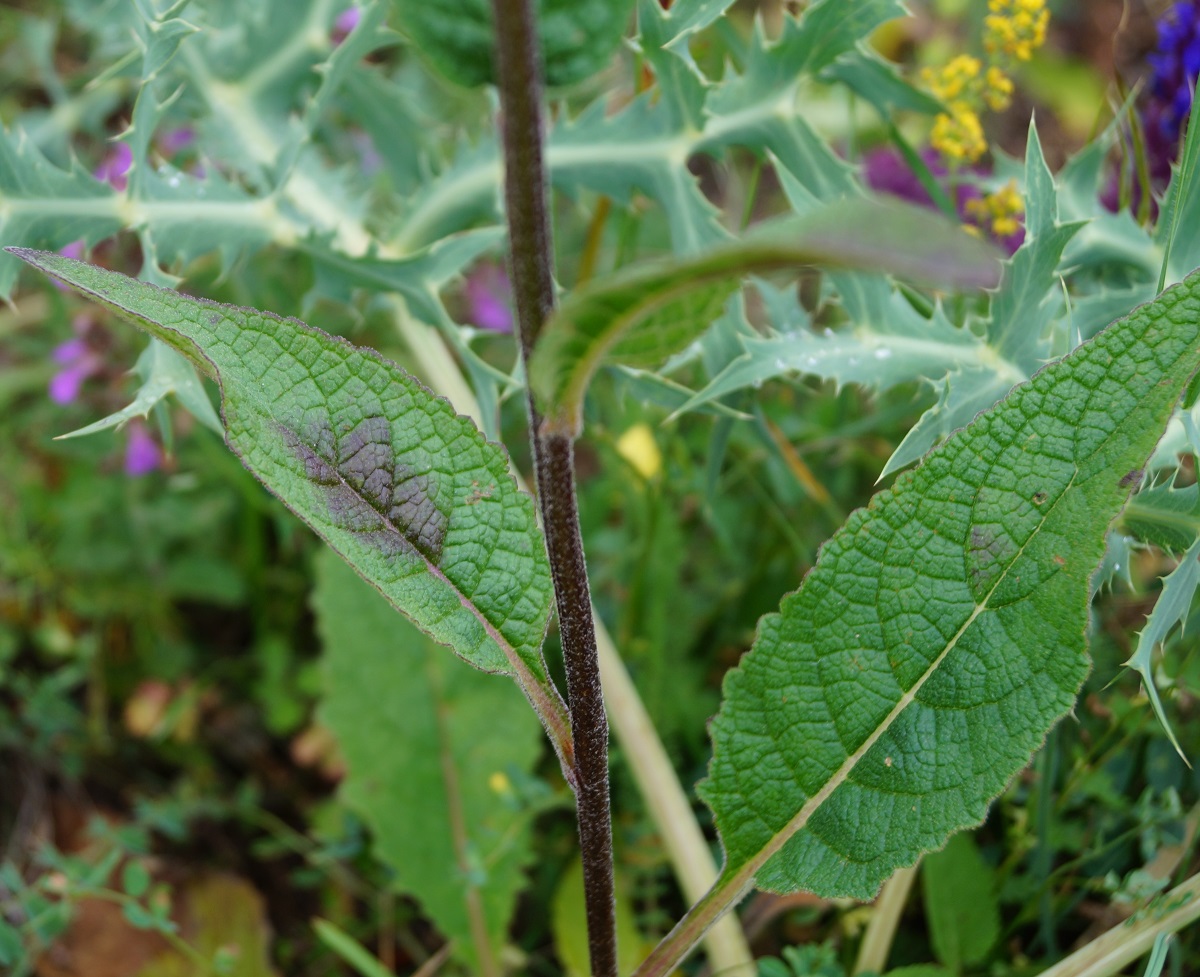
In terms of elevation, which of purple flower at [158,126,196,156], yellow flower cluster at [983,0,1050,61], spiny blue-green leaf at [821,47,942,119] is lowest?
spiny blue-green leaf at [821,47,942,119]

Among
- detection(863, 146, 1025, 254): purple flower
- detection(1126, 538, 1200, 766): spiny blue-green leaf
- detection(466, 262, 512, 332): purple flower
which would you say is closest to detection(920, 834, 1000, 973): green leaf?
detection(1126, 538, 1200, 766): spiny blue-green leaf

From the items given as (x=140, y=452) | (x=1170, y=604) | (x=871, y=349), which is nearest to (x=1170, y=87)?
(x=871, y=349)

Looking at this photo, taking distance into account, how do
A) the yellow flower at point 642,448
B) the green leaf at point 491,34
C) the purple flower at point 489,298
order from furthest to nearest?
the purple flower at point 489,298, the yellow flower at point 642,448, the green leaf at point 491,34

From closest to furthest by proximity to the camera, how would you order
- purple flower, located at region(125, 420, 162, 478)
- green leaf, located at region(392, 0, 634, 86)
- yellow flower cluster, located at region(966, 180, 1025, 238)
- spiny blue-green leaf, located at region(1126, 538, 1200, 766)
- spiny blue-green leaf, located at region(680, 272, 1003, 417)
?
green leaf, located at region(392, 0, 634, 86)
spiny blue-green leaf, located at region(1126, 538, 1200, 766)
spiny blue-green leaf, located at region(680, 272, 1003, 417)
yellow flower cluster, located at region(966, 180, 1025, 238)
purple flower, located at region(125, 420, 162, 478)

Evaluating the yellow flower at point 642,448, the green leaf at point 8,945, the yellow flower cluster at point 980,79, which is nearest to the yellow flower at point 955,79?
the yellow flower cluster at point 980,79

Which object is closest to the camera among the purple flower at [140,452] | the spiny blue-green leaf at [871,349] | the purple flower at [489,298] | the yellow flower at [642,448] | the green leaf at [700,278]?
the green leaf at [700,278]

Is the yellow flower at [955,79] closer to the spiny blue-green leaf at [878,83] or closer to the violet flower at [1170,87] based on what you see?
the spiny blue-green leaf at [878,83]

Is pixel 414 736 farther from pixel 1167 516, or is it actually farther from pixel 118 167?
pixel 118 167

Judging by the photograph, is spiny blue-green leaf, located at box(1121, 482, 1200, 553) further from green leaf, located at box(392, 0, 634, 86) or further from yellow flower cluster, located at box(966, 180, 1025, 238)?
green leaf, located at box(392, 0, 634, 86)
